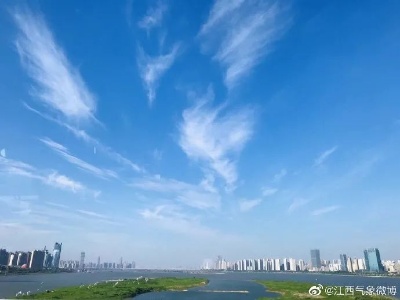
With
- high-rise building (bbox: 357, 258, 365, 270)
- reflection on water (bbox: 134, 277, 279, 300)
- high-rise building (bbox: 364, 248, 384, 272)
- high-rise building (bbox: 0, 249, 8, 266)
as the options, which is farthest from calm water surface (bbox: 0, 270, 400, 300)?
high-rise building (bbox: 357, 258, 365, 270)

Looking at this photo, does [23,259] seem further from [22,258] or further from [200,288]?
[200,288]

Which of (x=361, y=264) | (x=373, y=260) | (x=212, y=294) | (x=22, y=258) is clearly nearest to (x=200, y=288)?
(x=212, y=294)

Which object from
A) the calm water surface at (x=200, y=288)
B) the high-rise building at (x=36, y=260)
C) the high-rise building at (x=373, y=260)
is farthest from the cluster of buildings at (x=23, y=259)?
the high-rise building at (x=373, y=260)

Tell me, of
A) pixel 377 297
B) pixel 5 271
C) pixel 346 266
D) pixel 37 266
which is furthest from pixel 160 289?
pixel 346 266

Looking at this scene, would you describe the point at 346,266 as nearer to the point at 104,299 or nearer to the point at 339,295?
the point at 339,295

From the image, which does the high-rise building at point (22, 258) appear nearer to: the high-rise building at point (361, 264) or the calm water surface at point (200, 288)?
the calm water surface at point (200, 288)

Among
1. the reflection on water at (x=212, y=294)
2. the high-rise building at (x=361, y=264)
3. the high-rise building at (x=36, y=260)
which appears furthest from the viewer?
the high-rise building at (x=361, y=264)
